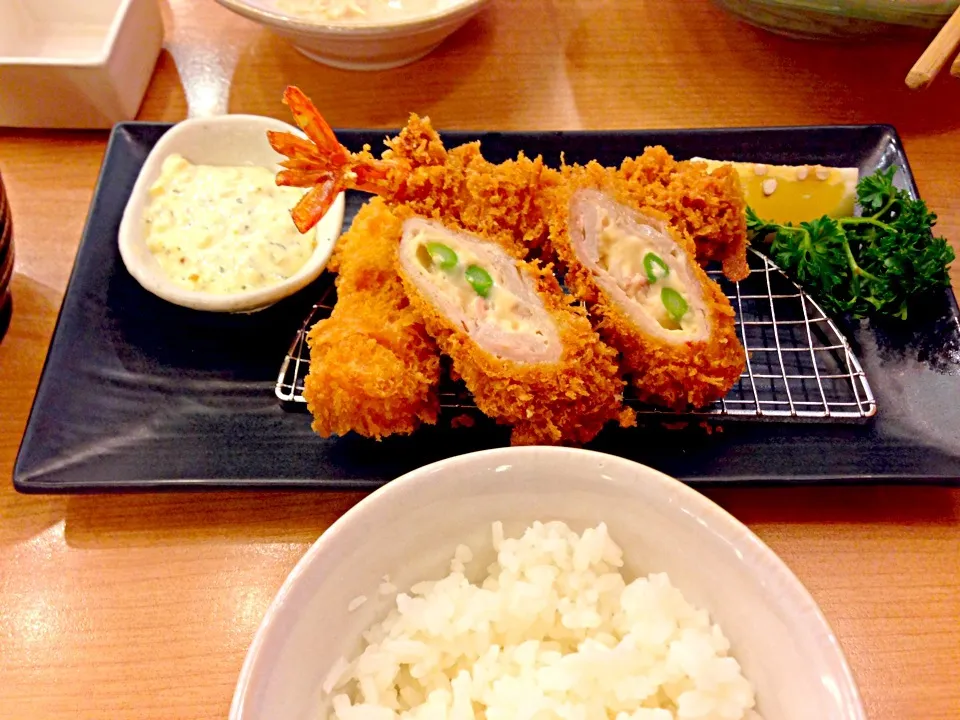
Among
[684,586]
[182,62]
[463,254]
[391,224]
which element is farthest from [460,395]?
[182,62]

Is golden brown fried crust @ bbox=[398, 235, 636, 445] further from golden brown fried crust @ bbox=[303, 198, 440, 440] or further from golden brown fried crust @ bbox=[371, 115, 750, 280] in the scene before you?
golden brown fried crust @ bbox=[371, 115, 750, 280]

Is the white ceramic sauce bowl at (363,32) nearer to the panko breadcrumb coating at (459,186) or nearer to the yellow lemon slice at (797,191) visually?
the panko breadcrumb coating at (459,186)

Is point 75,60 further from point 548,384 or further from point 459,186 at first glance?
point 548,384

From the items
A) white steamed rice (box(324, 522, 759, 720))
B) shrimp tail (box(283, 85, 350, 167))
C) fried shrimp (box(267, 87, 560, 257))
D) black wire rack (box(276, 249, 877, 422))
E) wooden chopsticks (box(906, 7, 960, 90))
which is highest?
shrimp tail (box(283, 85, 350, 167))

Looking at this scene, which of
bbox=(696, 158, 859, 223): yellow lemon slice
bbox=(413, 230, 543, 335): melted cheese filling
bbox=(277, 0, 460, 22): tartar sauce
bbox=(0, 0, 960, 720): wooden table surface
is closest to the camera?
bbox=(0, 0, 960, 720): wooden table surface

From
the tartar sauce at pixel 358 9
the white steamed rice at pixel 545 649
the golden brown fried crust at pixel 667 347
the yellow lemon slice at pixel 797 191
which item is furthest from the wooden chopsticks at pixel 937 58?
the white steamed rice at pixel 545 649

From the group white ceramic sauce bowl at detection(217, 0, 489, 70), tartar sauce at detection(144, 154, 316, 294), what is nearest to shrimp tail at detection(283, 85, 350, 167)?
tartar sauce at detection(144, 154, 316, 294)

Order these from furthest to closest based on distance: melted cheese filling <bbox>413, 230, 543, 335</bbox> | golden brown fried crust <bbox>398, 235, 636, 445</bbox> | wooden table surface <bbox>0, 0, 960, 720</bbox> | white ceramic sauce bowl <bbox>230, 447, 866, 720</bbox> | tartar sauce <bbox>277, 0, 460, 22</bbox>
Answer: tartar sauce <bbox>277, 0, 460, 22</bbox> < melted cheese filling <bbox>413, 230, 543, 335</bbox> < golden brown fried crust <bbox>398, 235, 636, 445</bbox> < wooden table surface <bbox>0, 0, 960, 720</bbox> < white ceramic sauce bowl <bbox>230, 447, 866, 720</bbox>
